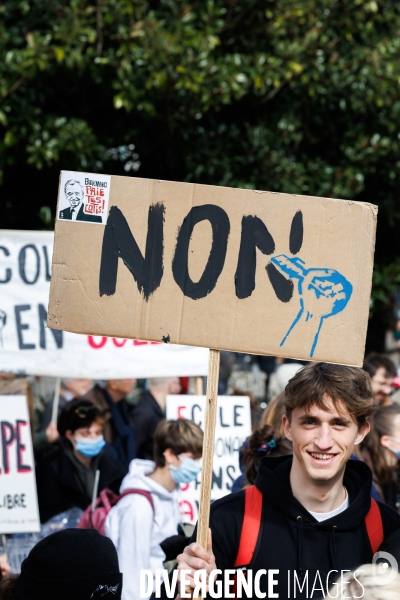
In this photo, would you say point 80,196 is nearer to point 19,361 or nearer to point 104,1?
point 19,361

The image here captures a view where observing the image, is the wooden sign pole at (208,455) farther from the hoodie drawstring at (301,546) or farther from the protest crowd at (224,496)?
the hoodie drawstring at (301,546)

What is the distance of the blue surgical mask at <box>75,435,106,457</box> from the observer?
211 inches

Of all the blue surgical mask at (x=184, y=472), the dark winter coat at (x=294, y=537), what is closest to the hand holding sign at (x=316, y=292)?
the dark winter coat at (x=294, y=537)

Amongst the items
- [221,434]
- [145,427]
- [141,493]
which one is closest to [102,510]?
[141,493]

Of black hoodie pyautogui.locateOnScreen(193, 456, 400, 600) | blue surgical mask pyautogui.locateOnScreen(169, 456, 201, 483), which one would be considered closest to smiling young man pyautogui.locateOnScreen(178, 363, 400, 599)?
black hoodie pyautogui.locateOnScreen(193, 456, 400, 600)

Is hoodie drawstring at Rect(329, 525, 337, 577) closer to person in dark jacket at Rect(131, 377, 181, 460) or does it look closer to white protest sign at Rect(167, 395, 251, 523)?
white protest sign at Rect(167, 395, 251, 523)

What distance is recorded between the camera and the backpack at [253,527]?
2.53 metres

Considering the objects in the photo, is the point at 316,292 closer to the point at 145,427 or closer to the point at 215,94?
the point at 145,427

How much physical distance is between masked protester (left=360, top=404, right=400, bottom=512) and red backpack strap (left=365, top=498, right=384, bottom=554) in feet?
7.24

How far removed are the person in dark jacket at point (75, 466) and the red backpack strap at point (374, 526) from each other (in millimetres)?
2897

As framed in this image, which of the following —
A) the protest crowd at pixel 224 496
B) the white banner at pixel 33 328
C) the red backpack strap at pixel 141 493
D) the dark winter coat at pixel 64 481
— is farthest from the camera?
the dark winter coat at pixel 64 481

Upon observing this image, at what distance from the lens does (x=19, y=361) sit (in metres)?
5.12

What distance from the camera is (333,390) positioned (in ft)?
8.68

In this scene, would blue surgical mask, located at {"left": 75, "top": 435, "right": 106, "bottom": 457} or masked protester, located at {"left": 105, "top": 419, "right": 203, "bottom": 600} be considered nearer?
masked protester, located at {"left": 105, "top": 419, "right": 203, "bottom": 600}
